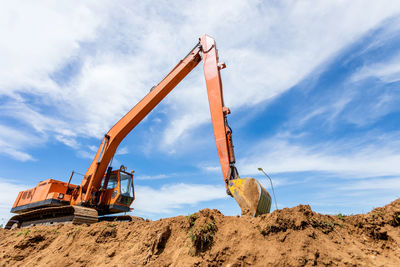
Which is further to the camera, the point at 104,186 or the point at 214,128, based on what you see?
the point at 104,186

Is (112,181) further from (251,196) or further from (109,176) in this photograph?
(251,196)

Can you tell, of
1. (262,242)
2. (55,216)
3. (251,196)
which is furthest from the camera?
(55,216)

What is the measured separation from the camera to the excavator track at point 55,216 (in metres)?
9.32

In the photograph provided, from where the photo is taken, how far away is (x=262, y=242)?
12.8ft

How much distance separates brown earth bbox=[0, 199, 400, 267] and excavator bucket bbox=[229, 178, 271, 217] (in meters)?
0.56

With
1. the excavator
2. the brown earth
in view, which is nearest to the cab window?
the excavator

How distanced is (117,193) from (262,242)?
8.45 meters

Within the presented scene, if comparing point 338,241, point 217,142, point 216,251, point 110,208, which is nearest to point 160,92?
point 217,142

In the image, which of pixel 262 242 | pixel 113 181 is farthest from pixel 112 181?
pixel 262 242

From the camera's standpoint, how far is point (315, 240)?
3719 millimetres

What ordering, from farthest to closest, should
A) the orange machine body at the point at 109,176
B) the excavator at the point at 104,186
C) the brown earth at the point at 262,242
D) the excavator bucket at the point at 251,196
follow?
the orange machine body at the point at 109,176 → the excavator at the point at 104,186 → the excavator bucket at the point at 251,196 → the brown earth at the point at 262,242

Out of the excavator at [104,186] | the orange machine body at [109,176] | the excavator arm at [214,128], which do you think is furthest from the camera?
the orange machine body at [109,176]

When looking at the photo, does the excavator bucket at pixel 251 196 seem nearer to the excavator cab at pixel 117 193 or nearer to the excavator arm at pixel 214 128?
the excavator arm at pixel 214 128

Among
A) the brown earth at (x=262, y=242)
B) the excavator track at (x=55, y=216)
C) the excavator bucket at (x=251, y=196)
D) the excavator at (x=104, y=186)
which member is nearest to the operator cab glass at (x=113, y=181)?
the excavator at (x=104, y=186)
